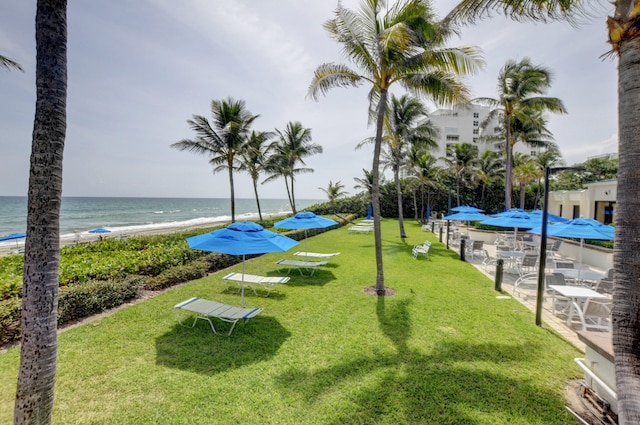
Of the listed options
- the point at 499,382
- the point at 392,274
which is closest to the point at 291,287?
the point at 392,274

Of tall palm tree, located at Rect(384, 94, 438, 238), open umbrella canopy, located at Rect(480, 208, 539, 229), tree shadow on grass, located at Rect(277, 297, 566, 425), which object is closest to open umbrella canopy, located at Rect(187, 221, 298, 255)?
tree shadow on grass, located at Rect(277, 297, 566, 425)

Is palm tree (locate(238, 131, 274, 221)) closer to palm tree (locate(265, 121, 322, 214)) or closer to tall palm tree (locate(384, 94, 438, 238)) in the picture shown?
palm tree (locate(265, 121, 322, 214))

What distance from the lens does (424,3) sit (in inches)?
269

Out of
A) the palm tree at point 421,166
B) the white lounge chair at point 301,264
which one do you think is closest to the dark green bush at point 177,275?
the white lounge chair at point 301,264

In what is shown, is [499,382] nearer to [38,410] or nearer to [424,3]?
[38,410]

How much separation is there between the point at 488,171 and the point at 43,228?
38.3m

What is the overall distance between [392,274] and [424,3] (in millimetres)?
7621

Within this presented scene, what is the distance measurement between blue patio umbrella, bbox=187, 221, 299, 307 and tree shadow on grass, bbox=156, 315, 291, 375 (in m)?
0.68

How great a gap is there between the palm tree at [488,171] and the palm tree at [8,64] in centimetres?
3438

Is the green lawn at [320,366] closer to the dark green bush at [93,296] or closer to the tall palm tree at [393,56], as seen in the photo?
the dark green bush at [93,296]

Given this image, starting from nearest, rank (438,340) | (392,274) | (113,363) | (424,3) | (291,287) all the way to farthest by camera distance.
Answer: (113,363) → (438,340) → (424,3) → (291,287) → (392,274)

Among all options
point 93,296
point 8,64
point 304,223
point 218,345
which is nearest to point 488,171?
point 304,223

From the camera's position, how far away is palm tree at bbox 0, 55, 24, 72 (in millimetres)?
6115

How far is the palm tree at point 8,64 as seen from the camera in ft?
20.1
